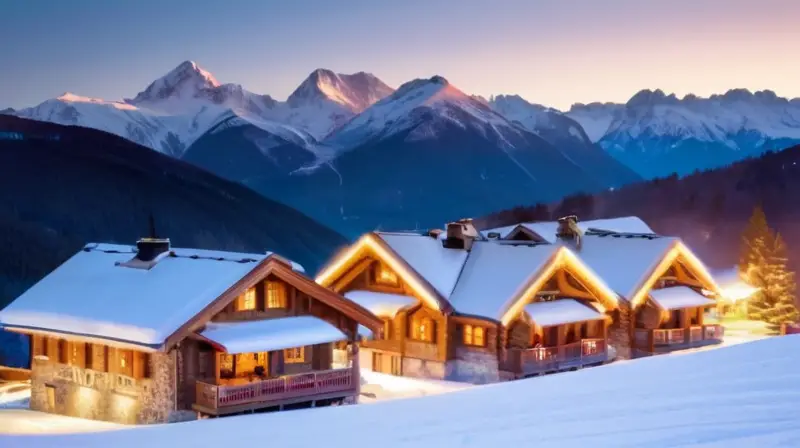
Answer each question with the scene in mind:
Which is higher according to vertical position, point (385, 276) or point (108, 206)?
point (108, 206)

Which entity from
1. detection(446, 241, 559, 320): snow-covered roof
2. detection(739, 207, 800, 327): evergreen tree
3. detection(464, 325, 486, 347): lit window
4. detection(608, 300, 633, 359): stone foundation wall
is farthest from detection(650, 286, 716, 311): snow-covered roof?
detection(464, 325, 486, 347): lit window

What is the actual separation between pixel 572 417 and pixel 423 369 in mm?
19608

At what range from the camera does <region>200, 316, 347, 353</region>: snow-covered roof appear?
27.1m

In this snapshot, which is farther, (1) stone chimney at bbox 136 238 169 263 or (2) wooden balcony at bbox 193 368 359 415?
(1) stone chimney at bbox 136 238 169 263

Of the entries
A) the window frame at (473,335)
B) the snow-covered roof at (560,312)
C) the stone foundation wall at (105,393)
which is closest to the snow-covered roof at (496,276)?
the window frame at (473,335)

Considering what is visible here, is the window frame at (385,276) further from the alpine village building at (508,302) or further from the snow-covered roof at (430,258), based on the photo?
the snow-covered roof at (430,258)

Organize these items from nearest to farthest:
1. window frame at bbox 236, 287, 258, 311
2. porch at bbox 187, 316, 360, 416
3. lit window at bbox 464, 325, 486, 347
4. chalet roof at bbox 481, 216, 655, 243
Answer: porch at bbox 187, 316, 360, 416, window frame at bbox 236, 287, 258, 311, lit window at bbox 464, 325, 486, 347, chalet roof at bbox 481, 216, 655, 243

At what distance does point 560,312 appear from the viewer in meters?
36.3

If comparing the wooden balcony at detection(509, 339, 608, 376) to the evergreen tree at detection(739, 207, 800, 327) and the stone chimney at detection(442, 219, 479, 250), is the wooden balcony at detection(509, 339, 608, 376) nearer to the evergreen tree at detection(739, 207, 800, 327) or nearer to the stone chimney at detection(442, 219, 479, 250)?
the stone chimney at detection(442, 219, 479, 250)

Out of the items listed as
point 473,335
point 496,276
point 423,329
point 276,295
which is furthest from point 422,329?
point 276,295

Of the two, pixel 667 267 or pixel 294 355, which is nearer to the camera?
pixel 294 355

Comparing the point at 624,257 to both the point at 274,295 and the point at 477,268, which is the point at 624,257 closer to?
the point at 477,268

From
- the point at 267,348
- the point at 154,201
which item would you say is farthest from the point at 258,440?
the point at 154,201

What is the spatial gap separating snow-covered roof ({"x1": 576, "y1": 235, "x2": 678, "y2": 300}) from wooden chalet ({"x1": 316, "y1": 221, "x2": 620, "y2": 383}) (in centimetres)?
173
